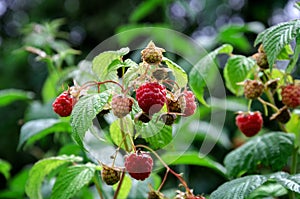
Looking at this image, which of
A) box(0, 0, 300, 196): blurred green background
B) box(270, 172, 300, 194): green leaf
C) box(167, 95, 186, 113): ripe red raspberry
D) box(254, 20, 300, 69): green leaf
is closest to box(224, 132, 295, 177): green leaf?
box(270, 172, 300, 194): green leaf

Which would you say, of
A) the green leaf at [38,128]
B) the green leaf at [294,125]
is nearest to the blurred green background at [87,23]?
the green leaf at [38,128]

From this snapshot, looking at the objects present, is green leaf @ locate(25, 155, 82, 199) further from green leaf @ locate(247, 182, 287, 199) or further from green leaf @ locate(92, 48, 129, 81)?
green leaf @ locate(247, 182, 287, 199)

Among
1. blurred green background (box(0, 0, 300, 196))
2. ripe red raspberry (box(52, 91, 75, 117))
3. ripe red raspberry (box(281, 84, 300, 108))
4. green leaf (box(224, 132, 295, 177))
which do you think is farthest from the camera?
blurred green background (box(0, 0, 300, 196))

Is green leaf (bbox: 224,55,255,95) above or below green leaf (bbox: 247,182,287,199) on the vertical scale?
above

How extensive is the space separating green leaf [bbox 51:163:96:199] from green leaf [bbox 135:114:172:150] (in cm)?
15

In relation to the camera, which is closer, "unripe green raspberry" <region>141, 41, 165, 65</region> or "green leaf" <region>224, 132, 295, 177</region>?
"unripe green raspberry" <region>141, 41, 165, 65</region>

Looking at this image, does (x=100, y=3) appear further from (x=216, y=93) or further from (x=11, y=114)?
(x=216, y=93)

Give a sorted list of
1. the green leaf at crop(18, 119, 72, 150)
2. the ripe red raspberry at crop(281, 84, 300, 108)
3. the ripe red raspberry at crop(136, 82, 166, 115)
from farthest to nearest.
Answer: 1. the green leaf at crop(18, 119, 72, 150)
2. the ripe red raspberry at crop(281, 84, 300, 108)
3. the ripe red raspberry at crop(136, 82, 166, 115)

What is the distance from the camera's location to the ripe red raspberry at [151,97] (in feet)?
2.32

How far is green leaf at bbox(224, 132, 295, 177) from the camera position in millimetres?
1045

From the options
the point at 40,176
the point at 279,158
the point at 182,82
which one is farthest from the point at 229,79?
the point at 40,176

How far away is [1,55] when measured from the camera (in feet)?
11.2

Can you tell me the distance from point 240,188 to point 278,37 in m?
0.27

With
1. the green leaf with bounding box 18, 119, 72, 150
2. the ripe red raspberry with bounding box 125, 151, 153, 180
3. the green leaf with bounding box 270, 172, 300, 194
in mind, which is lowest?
the green leaf with bounding box 18, 119, 72, 150
